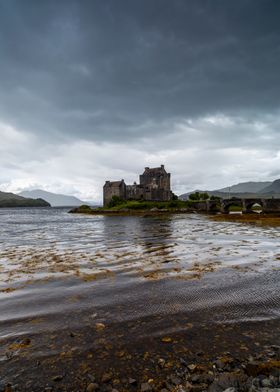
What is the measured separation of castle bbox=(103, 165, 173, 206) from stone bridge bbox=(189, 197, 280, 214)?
25.3 metres

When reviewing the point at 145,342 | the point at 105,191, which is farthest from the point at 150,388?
the point at 105,191

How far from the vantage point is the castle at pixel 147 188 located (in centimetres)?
14550

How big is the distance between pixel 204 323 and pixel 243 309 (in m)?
1.79

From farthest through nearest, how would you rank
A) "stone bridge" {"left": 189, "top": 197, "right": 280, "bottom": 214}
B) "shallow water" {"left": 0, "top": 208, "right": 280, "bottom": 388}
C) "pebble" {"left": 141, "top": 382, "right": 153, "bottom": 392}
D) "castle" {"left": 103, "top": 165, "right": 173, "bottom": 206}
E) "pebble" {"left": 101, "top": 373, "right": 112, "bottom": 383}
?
"castle" {"left": 103, "top": 165, "right": 173, "bottom": 206}
"stone bridge" {"left": 189, "top": 197, "right": 280, "bottom": 214}
"shallow water" {"left": 0, "top": 208, "right": 280, "bottom": 388}
"pebble" {"left": 101, "top": 373, "right": 112, "bottom": 383}
"pebble" {"left": 141, "top": 382, "right": 153, "bottom": 392}

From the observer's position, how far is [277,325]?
6.72 m

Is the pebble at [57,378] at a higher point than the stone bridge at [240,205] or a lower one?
lower

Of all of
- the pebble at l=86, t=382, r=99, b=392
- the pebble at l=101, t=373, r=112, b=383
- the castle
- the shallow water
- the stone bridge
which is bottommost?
the shallow water

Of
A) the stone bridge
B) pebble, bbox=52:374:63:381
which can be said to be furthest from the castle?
pebble, bbox=52:374:63:381

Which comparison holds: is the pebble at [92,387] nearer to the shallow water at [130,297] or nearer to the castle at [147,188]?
the shallow water at [130,297]

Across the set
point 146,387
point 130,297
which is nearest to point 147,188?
point 130,297

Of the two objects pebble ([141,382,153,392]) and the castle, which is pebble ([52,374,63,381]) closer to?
pebble ([141,382,153,392])

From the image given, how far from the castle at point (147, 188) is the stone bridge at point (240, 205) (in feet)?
83.1

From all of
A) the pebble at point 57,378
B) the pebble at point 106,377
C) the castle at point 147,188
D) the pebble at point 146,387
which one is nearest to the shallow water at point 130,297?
the pebble at point 57,378

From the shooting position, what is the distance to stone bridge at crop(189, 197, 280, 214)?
9138cm
